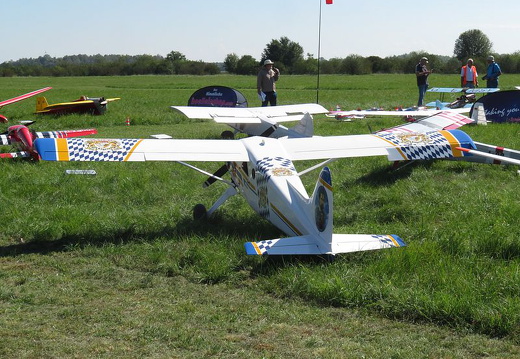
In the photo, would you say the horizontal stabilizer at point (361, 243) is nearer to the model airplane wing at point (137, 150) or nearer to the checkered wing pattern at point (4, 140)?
the model airplane wing at point (137, 150)

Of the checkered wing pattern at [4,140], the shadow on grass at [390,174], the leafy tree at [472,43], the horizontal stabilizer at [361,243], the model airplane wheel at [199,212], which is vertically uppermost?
the leafy tree at [472,43]

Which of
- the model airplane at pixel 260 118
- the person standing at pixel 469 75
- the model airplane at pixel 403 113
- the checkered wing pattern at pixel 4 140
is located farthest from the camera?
the person standing at pixel 469 75

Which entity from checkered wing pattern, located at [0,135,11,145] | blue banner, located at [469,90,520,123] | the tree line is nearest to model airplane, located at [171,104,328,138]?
checkered wing pattern, located at [0,135,11,145]

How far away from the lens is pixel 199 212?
27.1ft

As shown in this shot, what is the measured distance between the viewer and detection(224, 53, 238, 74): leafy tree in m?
82.7

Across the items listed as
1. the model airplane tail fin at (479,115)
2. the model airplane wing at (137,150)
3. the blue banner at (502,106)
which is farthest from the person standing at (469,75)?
the model airplane wing at (137,150)

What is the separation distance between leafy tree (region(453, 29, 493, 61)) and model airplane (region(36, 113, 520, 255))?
103563mm

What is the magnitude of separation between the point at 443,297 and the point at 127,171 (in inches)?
287

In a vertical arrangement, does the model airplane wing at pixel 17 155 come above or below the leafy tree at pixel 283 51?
below

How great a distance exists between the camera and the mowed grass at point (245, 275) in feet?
15.2

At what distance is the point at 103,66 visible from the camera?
3383 inches

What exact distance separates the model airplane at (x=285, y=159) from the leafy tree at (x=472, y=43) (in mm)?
103563

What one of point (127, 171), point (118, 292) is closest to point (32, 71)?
point (127, 171)

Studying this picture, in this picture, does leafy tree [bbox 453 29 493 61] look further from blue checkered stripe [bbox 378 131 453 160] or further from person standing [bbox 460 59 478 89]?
blue checkered stripe [bbox 378 131 453 160]
